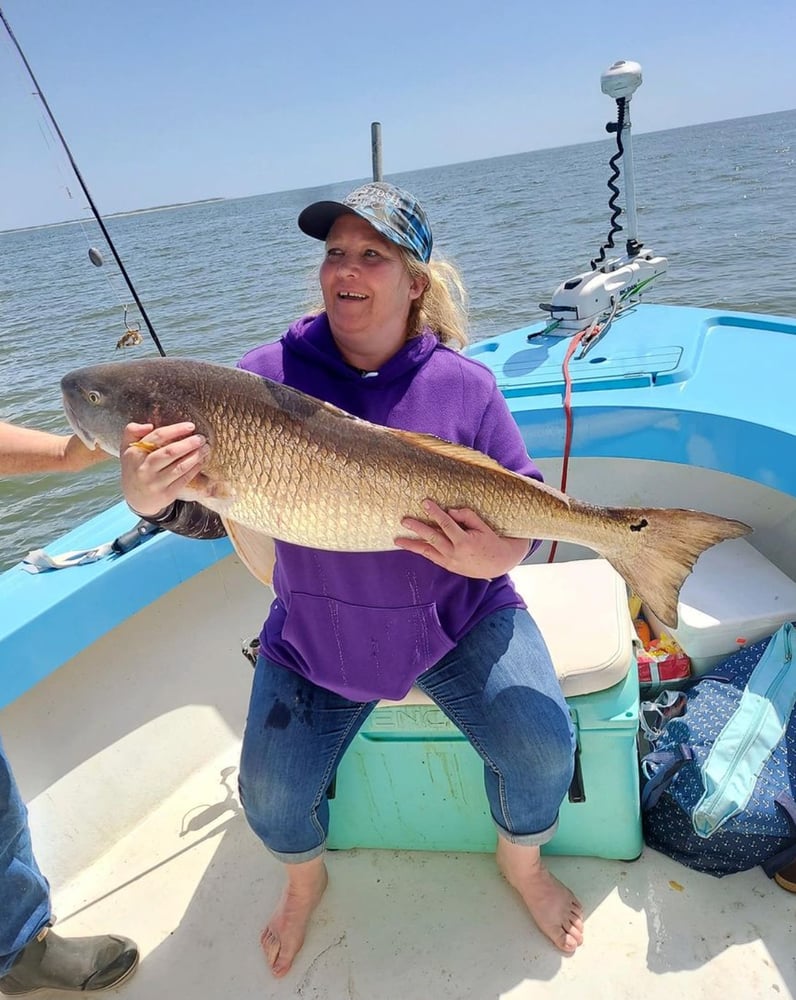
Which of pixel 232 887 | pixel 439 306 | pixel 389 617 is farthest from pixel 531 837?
pixel 439 306

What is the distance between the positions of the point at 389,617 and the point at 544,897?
97 centimetres

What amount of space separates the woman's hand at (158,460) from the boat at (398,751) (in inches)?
37.4

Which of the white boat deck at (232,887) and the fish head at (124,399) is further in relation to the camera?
the white boat deck at (232,887)

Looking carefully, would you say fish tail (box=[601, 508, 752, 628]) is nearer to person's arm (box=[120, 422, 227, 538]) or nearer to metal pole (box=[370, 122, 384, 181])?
person's arm (box=[120, 422, 227, 538])

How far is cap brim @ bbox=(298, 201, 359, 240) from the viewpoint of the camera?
5.83 feet

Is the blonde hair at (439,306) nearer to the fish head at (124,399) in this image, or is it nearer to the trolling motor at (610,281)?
the fish head at (124,399)

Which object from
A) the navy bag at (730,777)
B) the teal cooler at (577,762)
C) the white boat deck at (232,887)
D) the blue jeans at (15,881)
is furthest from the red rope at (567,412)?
the blue jeans at (15,881)

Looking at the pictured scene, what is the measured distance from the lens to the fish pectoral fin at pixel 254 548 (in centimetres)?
198

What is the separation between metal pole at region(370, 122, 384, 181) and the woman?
3.28 ft


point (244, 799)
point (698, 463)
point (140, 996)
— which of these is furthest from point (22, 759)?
point (698, 463)

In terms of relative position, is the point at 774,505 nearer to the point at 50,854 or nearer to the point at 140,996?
the point at 140,996

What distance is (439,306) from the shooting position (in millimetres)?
2100

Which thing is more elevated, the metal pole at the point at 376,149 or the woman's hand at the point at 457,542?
the metal pole at the point at 376,149

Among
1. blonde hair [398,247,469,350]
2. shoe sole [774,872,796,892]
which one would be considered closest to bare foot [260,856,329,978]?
shoe sole [774,872,796,892]
